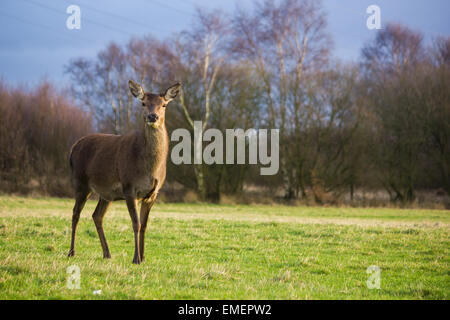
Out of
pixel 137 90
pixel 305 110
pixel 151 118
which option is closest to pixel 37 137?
pixel 305 110

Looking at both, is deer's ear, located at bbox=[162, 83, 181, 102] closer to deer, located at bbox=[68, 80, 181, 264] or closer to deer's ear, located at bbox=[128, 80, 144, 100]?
deer, located at bbox=[68, 80, 181, 264]

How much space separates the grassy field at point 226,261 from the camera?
5586mm

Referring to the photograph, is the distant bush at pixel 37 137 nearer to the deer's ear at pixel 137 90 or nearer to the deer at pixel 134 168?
the deer at pixel 134 168

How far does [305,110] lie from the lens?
30641mm

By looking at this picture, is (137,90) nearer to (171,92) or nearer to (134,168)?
(171,92)

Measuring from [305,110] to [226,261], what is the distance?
2352 cm

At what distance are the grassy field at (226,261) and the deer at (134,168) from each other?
2.72 feet

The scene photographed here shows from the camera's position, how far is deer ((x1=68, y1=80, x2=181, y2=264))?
7.77m

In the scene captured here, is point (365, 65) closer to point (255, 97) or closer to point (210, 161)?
point (255, 97)

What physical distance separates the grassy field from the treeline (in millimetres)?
17033

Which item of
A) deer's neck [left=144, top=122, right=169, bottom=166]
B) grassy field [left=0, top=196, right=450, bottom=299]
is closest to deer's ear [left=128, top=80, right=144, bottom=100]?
deer's neck [left=144, top=122, right=169, bottom=166]

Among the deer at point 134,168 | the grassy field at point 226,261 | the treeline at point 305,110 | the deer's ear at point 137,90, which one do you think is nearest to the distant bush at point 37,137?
the treeline at point 305,110
